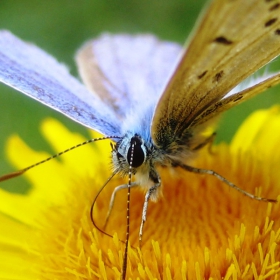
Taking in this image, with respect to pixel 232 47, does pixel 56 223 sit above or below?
below

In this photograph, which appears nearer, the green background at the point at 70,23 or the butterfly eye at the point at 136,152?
the butterfly eye at the point at 136,152

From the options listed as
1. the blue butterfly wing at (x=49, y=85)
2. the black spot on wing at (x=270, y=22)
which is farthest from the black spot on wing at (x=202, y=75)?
the blue butterfly wing at (x=49, y=85)

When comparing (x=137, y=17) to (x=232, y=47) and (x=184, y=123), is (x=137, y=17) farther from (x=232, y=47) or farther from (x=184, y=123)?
(x=232, y=47)

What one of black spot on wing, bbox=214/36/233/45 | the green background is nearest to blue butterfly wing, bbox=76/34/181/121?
the green background

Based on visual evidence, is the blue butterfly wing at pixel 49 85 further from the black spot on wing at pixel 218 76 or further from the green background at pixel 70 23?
the green background at pixel 70 23

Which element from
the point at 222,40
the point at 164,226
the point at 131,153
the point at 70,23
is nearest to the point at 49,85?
the point at 131,153

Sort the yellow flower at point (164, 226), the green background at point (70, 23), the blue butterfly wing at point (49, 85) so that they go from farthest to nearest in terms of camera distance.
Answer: the green background at point (70, 23), the blue butterfly wing at point (49, 85), the yellow flower at point (164, 226)

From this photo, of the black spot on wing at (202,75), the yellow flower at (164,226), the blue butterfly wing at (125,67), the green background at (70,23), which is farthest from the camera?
the green background at (70,23)

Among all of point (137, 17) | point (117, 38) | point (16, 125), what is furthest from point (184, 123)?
point (137, 17)

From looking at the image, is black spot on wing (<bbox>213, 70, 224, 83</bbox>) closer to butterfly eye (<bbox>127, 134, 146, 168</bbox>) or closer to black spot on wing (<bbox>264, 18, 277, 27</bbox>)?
black spot on wing (<bbox>264, 18, 277, 27</bbox>)
